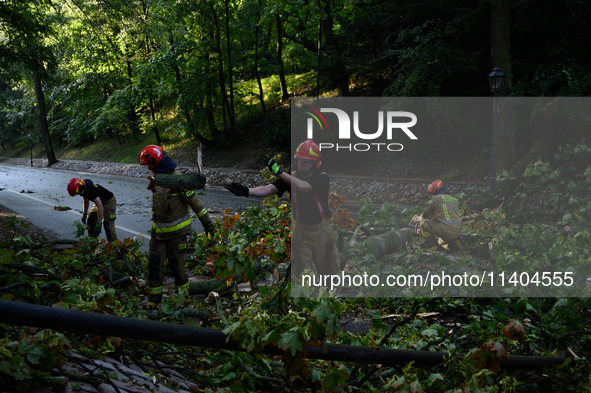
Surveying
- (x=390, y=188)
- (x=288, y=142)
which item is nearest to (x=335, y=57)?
(x=288, y=142)

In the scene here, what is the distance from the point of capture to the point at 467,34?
50.6 feet

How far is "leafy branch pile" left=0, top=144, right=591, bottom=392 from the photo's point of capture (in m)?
2.07

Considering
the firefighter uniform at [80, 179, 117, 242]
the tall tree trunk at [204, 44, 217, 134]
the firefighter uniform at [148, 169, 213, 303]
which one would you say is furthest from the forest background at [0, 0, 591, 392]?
the firefighter uniform at [80, 179, 117, 242]

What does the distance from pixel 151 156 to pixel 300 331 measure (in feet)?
12.1

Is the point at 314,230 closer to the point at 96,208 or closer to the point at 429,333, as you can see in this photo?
the point at 429,333

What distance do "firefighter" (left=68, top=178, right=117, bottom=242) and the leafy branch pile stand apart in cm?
138

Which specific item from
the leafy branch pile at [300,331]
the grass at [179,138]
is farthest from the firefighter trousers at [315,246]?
the grass at [179,138]

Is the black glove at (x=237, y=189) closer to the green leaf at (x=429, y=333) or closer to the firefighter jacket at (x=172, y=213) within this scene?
the firefighter jacket at (x=172, y=213)

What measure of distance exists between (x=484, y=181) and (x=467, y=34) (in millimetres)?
5568

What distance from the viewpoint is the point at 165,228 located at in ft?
16.8

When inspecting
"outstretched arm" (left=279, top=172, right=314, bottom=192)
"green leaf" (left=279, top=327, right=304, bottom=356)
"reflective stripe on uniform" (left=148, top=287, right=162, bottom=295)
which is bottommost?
"reflective stripe on uniform" (left=148, top=287, right=162, bottom=295)

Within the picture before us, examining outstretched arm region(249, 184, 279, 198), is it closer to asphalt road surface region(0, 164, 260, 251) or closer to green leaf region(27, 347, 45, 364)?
green leaf region(27, 347, 45, 364)

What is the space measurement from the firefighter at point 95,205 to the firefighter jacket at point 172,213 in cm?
262

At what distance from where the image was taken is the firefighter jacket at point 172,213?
16.6 ft
